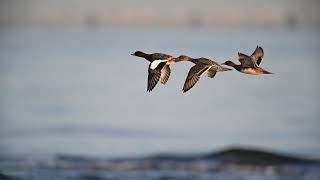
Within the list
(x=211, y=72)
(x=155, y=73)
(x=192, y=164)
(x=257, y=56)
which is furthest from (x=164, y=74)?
(x=192, y=164)

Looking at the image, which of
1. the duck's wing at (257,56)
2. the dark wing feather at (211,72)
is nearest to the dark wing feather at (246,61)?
the duck's wing at (257,56)

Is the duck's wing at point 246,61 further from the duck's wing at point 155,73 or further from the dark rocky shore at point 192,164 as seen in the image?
the dark rocky shore at point 192,164

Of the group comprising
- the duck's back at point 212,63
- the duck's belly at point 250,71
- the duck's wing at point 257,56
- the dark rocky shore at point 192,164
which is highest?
the duck's wing at point 257,56

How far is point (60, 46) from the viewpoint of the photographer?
68.1m

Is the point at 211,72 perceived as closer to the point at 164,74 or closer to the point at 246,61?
the point at 246,61

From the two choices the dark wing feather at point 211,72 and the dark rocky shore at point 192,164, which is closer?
the dark wing feather at point 211,72

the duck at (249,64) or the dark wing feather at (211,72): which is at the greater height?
the duck at (249,64)

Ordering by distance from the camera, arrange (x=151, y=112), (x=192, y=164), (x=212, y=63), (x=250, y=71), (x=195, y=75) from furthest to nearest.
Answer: (x=151, y=112) < (x=192, y=164) < (x=250, y=71) < (x=212, y=63) < (x=195, y=75)

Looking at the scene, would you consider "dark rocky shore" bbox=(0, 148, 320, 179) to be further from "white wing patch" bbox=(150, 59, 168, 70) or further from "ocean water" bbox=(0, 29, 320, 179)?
"white wing patch" bbox=(150, 59, 168, 70)

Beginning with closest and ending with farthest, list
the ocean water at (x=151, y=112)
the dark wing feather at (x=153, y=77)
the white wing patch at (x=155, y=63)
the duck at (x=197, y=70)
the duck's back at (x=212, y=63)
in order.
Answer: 1. the duck at (x=197, y=70)
2. the duck's back at (x=212, y=63)
3. the dark wing feather at (x=153, y=77)
4. the white wing patch at (x=155, y=63)
5. the ocean water at (x=151, y=112)

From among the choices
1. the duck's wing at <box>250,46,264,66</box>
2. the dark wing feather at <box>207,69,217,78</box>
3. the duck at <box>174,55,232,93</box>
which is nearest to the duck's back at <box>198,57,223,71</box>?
the duck at <box>174,55,232,93</box>

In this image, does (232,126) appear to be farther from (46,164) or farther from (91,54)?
(91,54)

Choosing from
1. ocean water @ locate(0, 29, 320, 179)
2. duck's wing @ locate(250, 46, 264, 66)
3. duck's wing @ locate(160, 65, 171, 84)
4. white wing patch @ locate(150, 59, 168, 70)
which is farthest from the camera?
ocean water @ locate(0, 29, 320, 179)

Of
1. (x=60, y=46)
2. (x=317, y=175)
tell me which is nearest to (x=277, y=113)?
(x=317, y=175)
